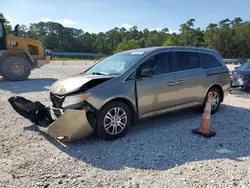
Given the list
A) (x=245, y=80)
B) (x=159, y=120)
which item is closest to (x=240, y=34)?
(x=245, y=80)

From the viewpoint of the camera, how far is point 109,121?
14.2 ft

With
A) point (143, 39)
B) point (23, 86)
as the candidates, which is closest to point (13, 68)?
point (23, 86)

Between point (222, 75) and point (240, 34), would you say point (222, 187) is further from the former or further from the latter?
point (240, 34)

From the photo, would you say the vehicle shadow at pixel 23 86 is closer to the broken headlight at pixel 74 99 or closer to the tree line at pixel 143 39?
the broken headlight at pixel 74 99

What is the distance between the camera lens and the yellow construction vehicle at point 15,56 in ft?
38.9

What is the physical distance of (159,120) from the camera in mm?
5617

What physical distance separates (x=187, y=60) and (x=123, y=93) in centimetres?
210

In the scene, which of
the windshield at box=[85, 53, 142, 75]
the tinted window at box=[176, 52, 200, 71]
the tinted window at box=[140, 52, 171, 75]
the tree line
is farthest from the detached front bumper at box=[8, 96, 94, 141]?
the tree line

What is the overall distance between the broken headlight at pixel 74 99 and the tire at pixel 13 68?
30.0 feet

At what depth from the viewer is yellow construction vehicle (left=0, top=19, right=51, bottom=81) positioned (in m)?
11.8

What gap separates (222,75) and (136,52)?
2604mm

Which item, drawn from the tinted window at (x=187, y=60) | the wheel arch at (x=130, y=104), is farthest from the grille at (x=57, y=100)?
the tinted window at (x=187, y=60)

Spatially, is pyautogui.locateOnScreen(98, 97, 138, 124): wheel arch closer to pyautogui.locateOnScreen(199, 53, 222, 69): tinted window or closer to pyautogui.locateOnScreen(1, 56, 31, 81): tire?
pyautogui.locateOnScreen(199, 53, 222, 69): tinted window

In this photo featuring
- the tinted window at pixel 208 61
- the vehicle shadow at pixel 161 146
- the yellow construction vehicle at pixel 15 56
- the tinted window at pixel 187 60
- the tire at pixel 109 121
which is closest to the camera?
the vehicle shadow at pixel 161 146
